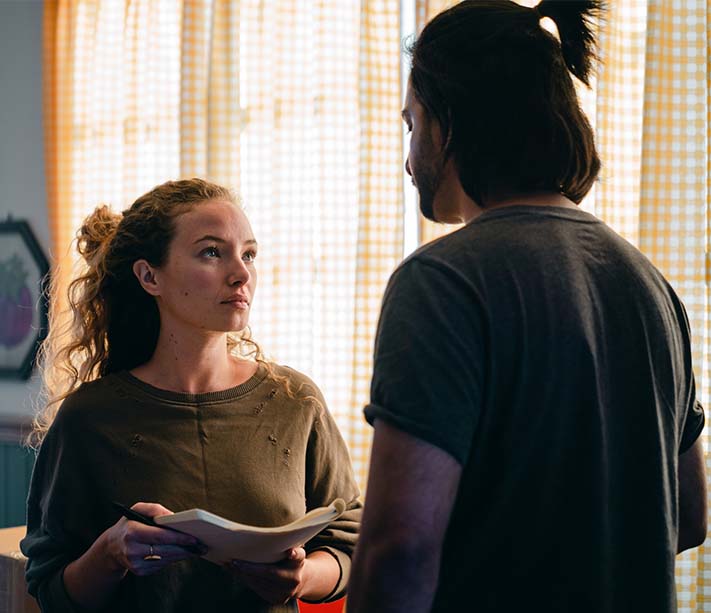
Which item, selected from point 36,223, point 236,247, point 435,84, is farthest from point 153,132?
point 435,84

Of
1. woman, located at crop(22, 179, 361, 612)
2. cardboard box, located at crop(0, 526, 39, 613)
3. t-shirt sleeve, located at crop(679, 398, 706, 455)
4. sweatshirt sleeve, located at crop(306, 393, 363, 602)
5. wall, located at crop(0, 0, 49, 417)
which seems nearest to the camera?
t-shirt sleeve, located at crop(679, 398, 706, 455)

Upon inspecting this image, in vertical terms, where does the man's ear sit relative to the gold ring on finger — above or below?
above

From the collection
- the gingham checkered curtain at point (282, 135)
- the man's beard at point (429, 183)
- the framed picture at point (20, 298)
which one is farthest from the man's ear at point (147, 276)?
the framed picture at point (20, 298)

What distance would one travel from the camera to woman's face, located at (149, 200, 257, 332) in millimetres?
1687

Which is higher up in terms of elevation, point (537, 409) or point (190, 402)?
point (537, 409)

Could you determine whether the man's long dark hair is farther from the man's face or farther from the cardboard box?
the cardboard box

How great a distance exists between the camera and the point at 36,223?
12.4 feet

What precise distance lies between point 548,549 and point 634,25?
173 cm

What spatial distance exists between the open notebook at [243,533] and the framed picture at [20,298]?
2.60 m

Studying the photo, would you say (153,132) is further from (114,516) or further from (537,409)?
(537,409)

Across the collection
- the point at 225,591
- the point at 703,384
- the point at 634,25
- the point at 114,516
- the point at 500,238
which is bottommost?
the point at 225,591

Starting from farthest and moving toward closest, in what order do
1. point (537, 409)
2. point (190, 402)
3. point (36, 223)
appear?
point (36, 223) → point (190, 402) → point (537, 409)

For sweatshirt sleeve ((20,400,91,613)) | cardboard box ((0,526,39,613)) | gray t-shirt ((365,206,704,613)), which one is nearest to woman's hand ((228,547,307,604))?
sweatshirt sleeve ((20,400,91,613))

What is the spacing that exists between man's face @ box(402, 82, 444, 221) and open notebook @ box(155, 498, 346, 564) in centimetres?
53
